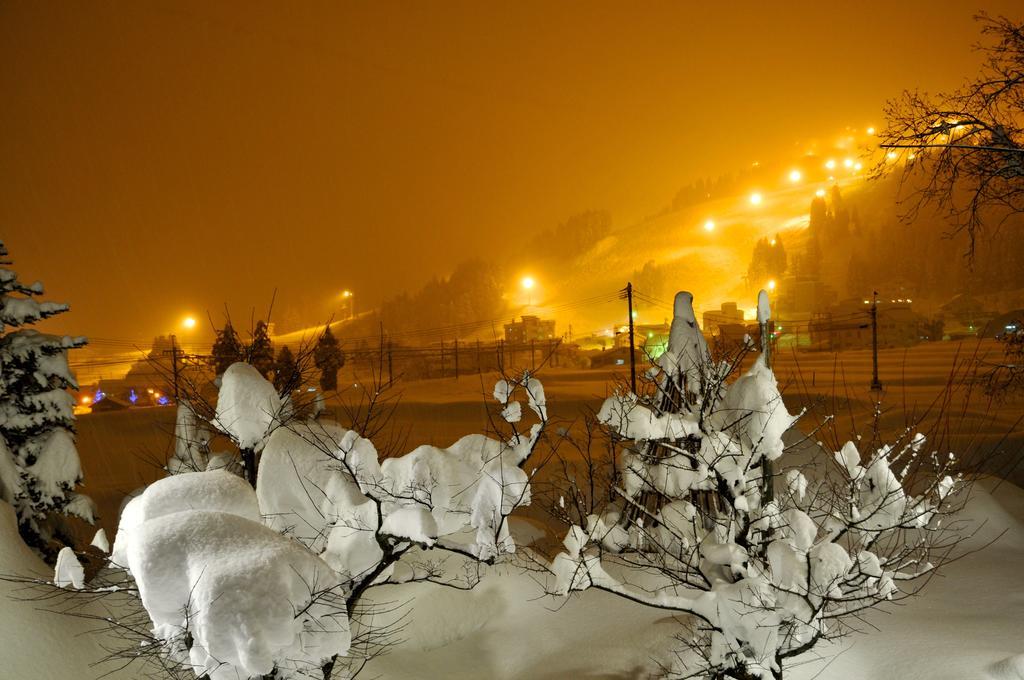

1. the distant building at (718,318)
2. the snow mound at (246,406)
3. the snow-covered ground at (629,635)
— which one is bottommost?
the snow-covered ground at (629,635)

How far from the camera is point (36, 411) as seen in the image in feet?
52.2

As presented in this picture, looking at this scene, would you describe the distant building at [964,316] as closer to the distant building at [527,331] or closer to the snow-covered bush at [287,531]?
the distant building at [527,331]

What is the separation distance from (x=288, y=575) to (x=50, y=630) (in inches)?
277

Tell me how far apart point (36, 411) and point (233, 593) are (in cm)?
1318

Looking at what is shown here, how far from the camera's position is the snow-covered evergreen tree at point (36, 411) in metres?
15.5

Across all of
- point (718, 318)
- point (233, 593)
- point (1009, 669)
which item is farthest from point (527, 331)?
point (233, 593)

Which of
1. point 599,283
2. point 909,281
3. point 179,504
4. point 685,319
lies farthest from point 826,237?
point 179,504

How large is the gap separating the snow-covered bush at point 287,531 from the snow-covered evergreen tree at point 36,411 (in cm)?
794

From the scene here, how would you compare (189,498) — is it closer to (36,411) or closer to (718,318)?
(36,411)

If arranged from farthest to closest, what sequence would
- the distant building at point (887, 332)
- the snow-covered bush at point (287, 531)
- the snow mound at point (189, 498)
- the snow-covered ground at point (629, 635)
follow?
Answer: the distant building at point (887, 332) < the snow-covered ground at point (629, 635) < the snow mound at point (189, 498) < the snow-covered bush at point (287, 531)

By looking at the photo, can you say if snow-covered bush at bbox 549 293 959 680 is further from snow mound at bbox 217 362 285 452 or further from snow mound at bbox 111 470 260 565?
snow mound at bbox 217 362 285 452

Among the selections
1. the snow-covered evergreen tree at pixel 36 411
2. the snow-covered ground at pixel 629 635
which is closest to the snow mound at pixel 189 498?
the snow-covered ground at pixel 629 635

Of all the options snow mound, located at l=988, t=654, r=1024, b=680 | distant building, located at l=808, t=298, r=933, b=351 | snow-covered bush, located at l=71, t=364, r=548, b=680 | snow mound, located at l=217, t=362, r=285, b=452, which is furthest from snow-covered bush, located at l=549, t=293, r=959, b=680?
distant building, located at l=808, t=298, r=933, b=351

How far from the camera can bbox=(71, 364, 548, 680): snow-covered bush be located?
18.4ft
